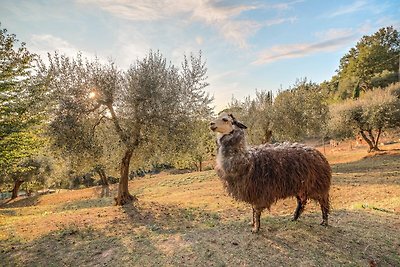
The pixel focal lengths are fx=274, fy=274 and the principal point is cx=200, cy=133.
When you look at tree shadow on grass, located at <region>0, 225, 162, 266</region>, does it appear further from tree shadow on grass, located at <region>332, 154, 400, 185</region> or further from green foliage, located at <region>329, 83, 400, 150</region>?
green foliage, located at <region>329, 83, 400, 150</region>

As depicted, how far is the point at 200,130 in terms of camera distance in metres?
17.3

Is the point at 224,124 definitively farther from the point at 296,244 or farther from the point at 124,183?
the point at 124,183

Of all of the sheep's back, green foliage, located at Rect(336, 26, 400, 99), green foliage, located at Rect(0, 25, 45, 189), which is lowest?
the sheep's back

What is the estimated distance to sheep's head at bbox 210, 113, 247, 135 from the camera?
755cm

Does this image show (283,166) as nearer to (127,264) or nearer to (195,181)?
(127,264)

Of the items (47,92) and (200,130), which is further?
(200,130)

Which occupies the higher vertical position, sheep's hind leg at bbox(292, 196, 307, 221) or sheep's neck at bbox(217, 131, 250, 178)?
sheep's neck at bbox(217, 131, 250, 178)

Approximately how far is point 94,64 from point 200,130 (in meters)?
7.30

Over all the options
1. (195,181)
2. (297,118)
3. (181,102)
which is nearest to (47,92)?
(181,102)

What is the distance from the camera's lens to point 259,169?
7.78 metres

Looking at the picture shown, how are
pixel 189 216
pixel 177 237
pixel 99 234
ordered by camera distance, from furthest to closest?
pixel 189 216
pixel 99 234
pixel 177 237

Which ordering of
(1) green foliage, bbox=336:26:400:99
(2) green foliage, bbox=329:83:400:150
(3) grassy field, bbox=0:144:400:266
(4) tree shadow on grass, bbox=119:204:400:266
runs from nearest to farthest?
(4) tree shadow on grass, bbox=119:204:400:266 < (3) grassy field, bbox=0:144:400:266 < (2) green foliage, bbox=329:83:400:150 < (1) green foliage, bbox=336:26:400:99

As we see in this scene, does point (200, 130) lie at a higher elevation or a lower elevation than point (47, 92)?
lower

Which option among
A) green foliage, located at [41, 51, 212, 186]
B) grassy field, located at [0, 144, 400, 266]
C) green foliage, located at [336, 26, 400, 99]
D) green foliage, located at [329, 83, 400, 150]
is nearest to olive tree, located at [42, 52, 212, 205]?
green foliage, located at [41, 51, 212, 186]
